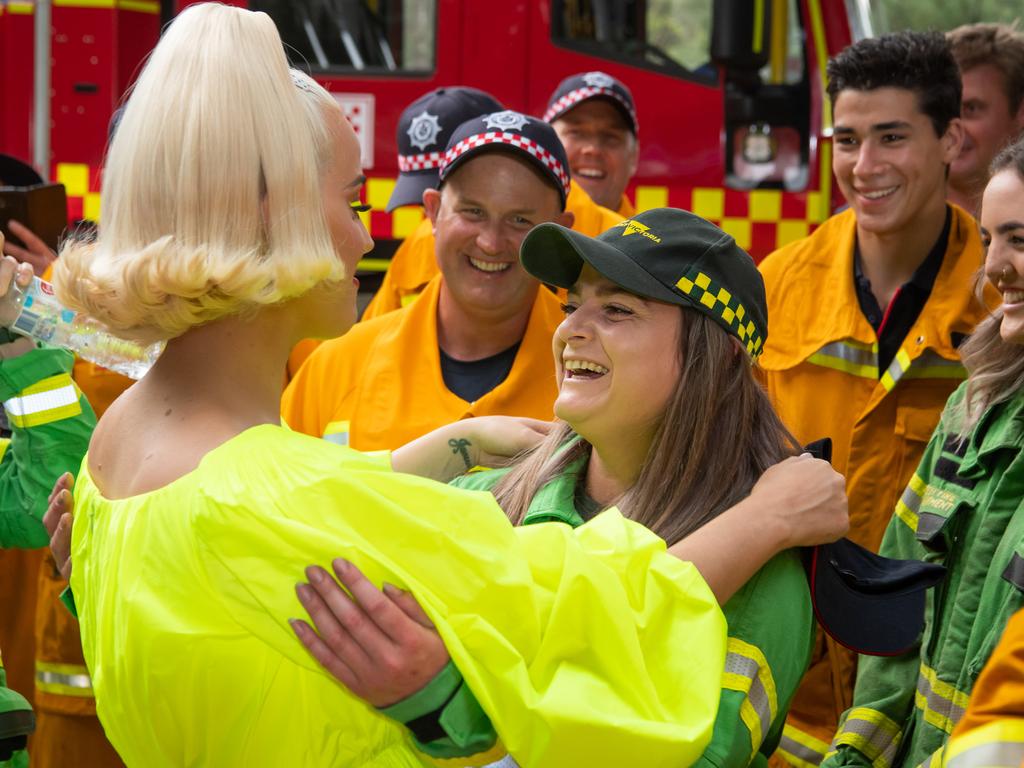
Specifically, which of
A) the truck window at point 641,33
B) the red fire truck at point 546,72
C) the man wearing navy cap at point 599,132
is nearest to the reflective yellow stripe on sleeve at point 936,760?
the man wearing navy cap at point 599,132

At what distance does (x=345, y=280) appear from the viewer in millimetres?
1909

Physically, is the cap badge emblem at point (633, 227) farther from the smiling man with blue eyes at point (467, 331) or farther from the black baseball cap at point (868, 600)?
the smiling man with blue eyes at point (467, 331)

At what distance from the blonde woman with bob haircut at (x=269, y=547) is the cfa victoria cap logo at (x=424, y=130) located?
10.4 feet

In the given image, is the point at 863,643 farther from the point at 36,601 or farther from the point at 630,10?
the point at 630,10

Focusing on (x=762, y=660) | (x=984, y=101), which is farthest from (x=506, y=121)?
(x=762, y=660)

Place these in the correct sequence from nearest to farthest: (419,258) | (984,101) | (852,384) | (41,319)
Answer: (41,319) < (852,384) < (984,101) < (419,258)

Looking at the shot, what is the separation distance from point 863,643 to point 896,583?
4.8 inches

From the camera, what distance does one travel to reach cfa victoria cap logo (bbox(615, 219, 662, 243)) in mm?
2580

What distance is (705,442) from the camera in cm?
254

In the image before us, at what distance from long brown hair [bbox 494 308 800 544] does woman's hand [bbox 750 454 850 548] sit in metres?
0.08

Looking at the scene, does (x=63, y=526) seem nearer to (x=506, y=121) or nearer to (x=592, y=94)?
(x=506, y=121)

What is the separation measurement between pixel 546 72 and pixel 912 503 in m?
3.31

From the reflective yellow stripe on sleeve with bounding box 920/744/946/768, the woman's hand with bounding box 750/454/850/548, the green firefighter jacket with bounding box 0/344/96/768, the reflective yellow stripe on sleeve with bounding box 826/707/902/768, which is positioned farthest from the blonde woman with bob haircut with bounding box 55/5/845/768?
the green firefighter jacket with bounding box 0/344/96/768

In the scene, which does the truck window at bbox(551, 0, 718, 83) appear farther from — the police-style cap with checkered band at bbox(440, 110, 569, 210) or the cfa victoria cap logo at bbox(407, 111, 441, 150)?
the police-style cap with checkered band at bbox(440, 110, 569, 210)
